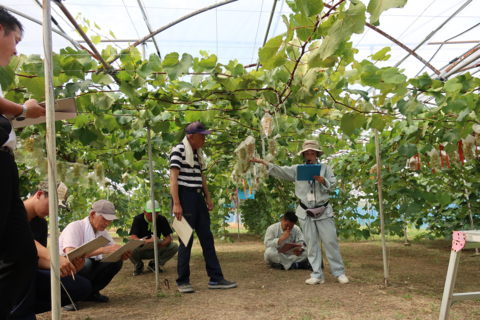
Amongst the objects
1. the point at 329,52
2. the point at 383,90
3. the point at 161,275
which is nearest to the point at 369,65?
the point at 383,90

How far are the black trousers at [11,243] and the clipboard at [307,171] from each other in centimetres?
236

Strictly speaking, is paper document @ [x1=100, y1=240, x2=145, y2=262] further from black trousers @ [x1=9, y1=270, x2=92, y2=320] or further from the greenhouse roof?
the greenhouse roof

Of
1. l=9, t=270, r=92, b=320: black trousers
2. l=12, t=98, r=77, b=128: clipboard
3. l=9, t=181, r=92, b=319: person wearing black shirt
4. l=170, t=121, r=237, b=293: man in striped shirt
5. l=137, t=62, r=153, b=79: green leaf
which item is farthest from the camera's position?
l=170, t=121, r=237, b=293: man in striped shirt

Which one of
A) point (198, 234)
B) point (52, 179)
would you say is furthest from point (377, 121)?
point (52, 179)

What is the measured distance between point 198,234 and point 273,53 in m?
1.81

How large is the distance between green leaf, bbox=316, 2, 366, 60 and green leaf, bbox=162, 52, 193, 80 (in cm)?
92

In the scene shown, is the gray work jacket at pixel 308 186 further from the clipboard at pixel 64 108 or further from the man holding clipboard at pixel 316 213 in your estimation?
the clipboard at pixel 64 108

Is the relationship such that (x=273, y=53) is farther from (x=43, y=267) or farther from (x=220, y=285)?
(x=220, y=285)

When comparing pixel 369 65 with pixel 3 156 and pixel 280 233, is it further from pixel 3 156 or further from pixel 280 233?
pixel 280 233

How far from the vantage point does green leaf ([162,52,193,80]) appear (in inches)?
82.5

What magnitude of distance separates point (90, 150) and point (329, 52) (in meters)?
3.52

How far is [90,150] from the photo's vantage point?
4211 mm

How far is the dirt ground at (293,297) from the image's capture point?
2365 mm

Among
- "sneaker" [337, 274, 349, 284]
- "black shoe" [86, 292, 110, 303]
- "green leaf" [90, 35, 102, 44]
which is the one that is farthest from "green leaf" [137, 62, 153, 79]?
"sneaker" [337, 274, 349, 284]
